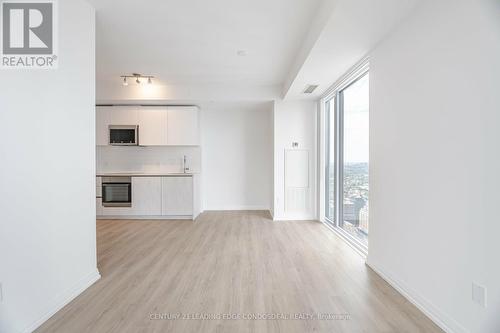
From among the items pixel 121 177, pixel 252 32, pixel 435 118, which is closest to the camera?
pixel 435 118

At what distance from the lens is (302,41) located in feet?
10.7

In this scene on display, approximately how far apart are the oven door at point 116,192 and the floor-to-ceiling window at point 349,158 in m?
4.27

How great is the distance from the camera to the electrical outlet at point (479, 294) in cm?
151

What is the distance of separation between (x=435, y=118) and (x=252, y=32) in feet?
7.36

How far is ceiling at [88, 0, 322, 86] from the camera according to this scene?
2.57 meters

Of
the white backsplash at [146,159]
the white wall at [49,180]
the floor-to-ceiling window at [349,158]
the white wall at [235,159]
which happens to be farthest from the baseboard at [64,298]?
the white wall at [235,159]

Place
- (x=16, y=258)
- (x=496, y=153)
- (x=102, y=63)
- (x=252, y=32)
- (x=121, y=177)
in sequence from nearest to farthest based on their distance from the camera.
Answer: (x=496, y=153), (x=16, y=258), (x=252, y=32), (x=102, y=63), (x=121, y=177)

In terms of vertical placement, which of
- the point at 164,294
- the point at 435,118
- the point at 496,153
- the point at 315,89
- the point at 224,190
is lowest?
the point at 164,294

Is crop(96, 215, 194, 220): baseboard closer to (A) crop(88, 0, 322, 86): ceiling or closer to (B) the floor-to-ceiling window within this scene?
(A) crop(88, 0, 322, 86): ceiling

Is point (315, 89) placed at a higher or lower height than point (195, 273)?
higher

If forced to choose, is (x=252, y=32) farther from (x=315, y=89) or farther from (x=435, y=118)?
(x=435, y=118)

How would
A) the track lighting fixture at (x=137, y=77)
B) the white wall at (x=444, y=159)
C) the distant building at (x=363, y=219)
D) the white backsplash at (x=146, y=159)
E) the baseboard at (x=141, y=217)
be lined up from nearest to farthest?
the white wall at (x=444, y=159) → the distant building at (x=363, y=219) → the track lighting fixture at (x=137, y=77) → the baseboard at (x=141, y=217) → the white backsplash at (x=146, y=159)

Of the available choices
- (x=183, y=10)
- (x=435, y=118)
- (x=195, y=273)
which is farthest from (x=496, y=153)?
(x=183, y=10)

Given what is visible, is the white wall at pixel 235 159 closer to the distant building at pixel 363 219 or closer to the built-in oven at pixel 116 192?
the built-in oven at pixel 116 192
